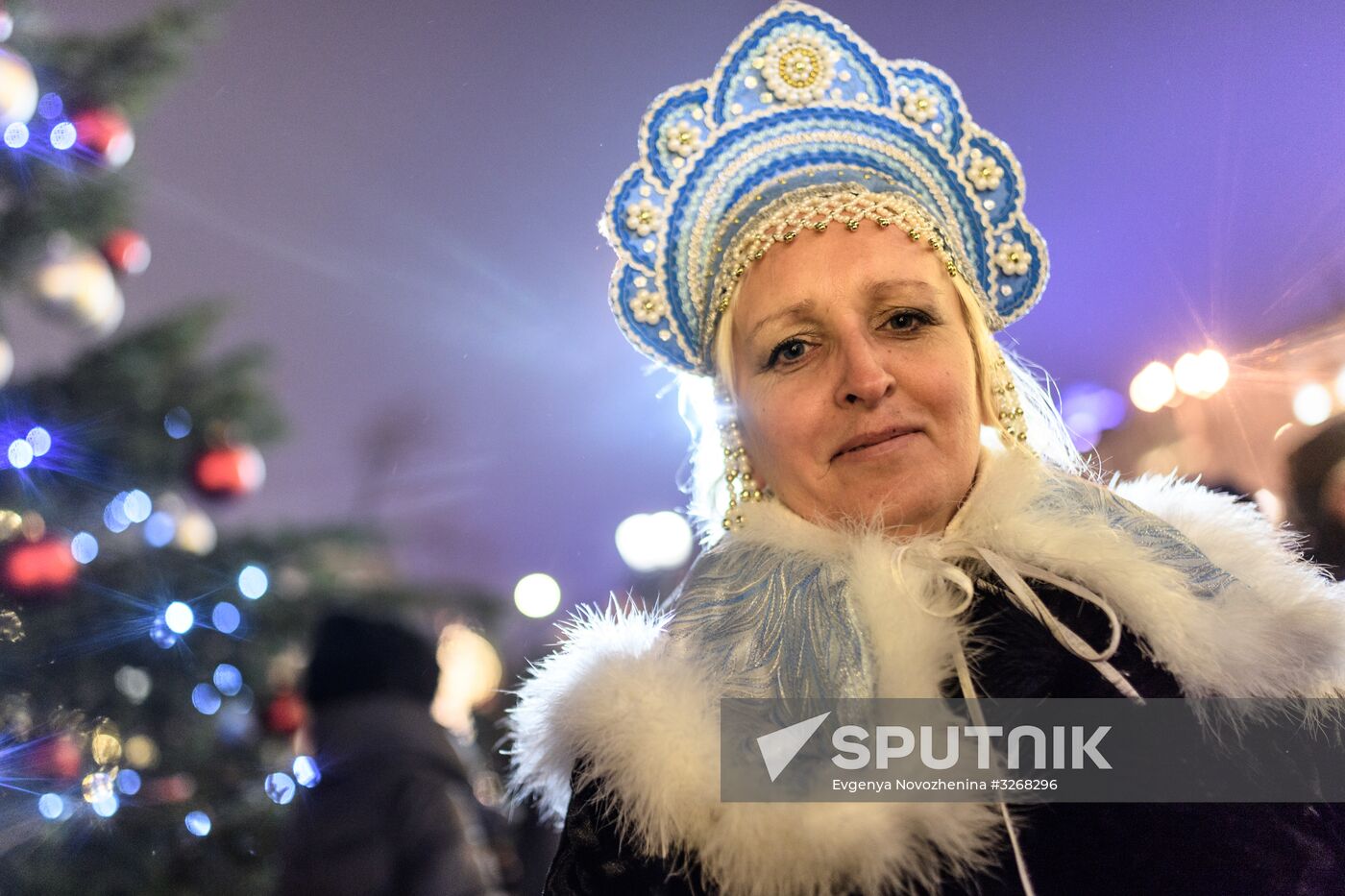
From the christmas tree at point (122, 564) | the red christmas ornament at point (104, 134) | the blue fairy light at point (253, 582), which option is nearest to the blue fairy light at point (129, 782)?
the christmas tree at point (122, 564)

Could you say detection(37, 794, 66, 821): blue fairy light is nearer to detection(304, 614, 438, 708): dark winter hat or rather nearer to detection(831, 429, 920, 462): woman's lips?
detection(304, 614, 438, 708): dark winter hat

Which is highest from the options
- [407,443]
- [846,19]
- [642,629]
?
[846,19]

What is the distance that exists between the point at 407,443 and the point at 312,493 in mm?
309

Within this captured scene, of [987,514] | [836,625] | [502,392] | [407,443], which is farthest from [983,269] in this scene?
[407,443]

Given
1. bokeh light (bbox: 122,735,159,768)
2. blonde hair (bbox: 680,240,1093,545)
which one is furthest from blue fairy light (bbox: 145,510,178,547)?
blonde hair (bbox: 680,240,1093,545)

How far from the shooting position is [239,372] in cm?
238

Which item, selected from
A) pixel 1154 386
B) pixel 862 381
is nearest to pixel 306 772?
pixel 862 381

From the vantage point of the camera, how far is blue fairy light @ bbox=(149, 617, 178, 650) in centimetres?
217

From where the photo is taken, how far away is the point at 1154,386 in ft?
8.06

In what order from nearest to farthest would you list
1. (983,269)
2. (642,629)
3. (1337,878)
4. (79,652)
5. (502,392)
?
(1337,878) < (642,629) < (983,269) < (79,652) < (502,392)

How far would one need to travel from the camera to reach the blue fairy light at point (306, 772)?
219cm

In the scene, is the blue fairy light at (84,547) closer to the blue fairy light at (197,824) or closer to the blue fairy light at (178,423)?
the blue fairy light at (178,423)

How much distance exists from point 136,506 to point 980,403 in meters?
2.03

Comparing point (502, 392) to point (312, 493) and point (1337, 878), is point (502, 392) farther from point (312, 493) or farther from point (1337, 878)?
point (1337, 878)
